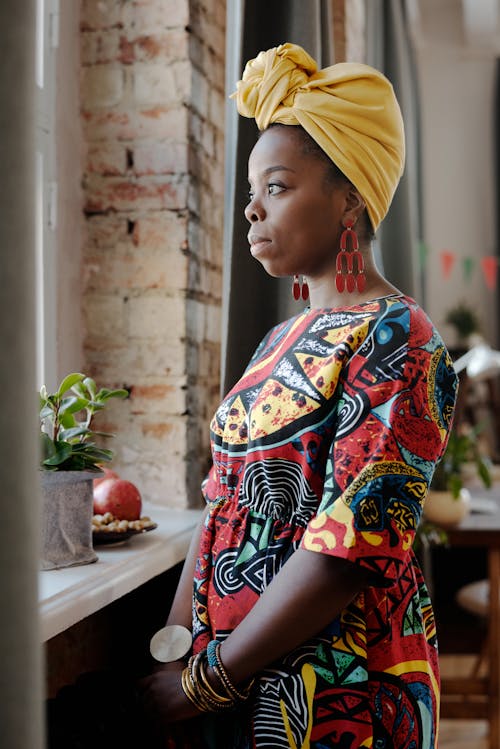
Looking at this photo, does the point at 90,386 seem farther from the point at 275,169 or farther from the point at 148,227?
the point at 148,227

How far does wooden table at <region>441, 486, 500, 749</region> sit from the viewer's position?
92.9 inches

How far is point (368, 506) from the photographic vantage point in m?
0.90

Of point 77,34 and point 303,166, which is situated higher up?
point 77,34

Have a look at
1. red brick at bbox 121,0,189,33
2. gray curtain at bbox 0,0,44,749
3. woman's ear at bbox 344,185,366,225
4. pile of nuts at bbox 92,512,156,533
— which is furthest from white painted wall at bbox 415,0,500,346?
gray curtain at bbox 0,0,44,749

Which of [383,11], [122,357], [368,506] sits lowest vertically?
→ [368,506]

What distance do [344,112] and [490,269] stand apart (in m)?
5.63

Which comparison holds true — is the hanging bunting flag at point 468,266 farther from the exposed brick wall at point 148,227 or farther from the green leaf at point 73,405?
the green leaf at point 73,405

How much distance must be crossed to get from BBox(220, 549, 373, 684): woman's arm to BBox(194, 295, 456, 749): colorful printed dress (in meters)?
0.03

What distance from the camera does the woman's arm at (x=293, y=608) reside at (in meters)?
0.91

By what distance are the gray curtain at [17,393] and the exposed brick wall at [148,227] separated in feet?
3.60

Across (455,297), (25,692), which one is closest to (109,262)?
(25,692)

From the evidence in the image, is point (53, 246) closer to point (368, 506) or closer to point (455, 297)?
point (368, 506)

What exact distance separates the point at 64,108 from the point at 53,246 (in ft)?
0.98

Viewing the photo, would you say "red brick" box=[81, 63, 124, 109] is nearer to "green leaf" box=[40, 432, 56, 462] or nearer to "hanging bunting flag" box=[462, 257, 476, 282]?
"green leaf" box=[40, 432, 56, 462]
